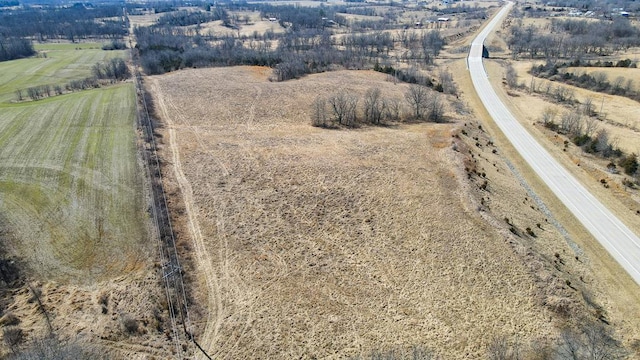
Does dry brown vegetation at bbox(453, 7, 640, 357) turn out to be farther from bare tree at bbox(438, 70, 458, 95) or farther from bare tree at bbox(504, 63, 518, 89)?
bare tree at bbox(438, 70, 458, 95)

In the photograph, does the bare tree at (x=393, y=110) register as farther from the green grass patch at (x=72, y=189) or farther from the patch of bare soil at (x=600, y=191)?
the green grass patch at (x=72, y=189)

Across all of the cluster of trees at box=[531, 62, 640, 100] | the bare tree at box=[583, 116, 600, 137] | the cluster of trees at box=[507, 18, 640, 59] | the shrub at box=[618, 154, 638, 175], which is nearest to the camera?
the shrub at box=[618, 154, 638, 175]

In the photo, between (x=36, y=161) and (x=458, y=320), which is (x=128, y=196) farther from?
(x=458, y=320)

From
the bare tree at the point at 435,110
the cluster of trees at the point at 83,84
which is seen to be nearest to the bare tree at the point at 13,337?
the bare tree at the point at 435,110

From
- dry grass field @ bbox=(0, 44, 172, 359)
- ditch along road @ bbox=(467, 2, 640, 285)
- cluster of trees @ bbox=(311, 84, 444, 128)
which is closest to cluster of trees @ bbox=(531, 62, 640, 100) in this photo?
ditch along road @ bbox=(467, 2, 640, 285)

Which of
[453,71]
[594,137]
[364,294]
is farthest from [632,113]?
[364,294]

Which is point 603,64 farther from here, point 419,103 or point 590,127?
point 419,103
